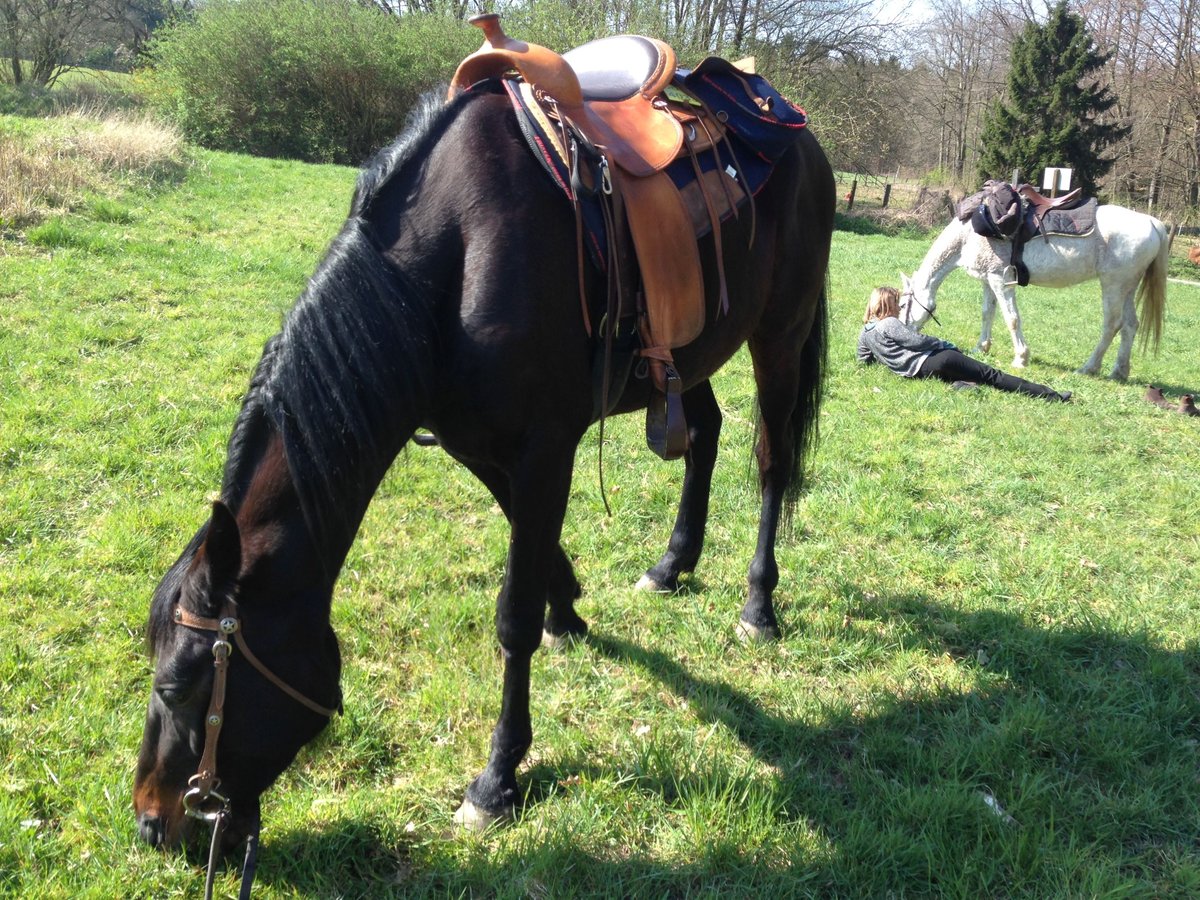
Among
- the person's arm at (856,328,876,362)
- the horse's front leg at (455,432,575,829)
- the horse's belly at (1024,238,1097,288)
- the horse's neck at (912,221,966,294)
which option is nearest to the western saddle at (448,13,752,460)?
the horse's front leg at (455,432,575,829)

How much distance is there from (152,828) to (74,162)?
36.2ft

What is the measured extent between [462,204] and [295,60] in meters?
23.7


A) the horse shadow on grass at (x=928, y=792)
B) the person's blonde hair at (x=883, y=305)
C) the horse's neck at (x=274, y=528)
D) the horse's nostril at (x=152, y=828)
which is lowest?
the horse shadow on grass at (x=928, y=792)

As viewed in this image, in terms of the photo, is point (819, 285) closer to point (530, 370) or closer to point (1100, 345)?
point (530, 370)

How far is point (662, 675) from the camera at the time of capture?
9.18 ft

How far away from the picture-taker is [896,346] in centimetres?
715

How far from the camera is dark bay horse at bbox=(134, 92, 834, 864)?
160cm

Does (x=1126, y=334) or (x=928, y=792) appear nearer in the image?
(x=928, y=792)

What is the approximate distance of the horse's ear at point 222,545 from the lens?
4.81ft

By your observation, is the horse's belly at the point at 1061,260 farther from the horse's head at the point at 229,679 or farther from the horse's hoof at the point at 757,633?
the horse's head at the point at 229,679

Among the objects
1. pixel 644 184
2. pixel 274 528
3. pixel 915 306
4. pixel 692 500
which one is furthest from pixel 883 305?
pixel 274 528

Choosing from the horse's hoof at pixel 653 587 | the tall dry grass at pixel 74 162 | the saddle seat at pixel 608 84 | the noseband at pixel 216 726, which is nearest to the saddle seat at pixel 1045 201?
the saddle seat at pixel 608 84

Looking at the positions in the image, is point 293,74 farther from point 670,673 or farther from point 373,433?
point 373,433

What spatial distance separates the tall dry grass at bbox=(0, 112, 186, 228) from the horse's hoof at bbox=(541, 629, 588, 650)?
25.7ft
